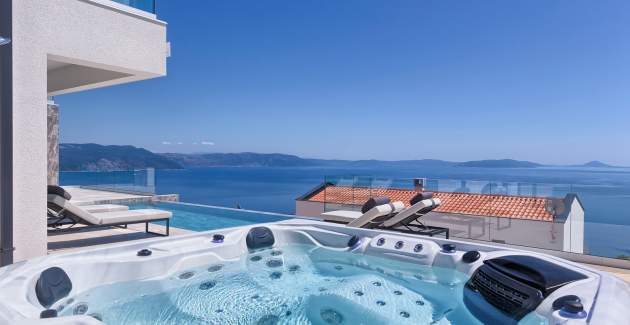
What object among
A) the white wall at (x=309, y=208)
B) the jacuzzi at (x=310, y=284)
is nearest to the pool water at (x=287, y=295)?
the jacuzzi at (x=310, y=284)

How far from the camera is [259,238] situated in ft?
18.3

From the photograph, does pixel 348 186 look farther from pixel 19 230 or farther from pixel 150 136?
pixel 150 136

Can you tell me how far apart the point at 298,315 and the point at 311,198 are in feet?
27.6

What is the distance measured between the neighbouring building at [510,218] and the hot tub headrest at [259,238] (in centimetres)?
345

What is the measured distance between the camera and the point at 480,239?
7691 millimetres

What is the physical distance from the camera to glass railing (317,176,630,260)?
680cm

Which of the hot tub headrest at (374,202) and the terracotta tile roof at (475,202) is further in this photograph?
the terracotta tile roof at (475,202)

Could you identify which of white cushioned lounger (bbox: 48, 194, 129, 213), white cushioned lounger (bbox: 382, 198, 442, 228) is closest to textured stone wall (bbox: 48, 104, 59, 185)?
white cushioned lounger (bbox: 48, 194, 129, 213)

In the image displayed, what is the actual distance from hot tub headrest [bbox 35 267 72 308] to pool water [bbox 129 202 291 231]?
4995mm

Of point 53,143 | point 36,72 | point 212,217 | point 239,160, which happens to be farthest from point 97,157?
point 239,160

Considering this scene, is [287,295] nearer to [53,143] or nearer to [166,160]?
[53,143]

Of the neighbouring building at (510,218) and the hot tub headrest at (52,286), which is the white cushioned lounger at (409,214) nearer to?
the neighbouring building at (510,218)

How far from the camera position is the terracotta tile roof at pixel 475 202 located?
741 centimetres

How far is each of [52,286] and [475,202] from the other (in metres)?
7.08
